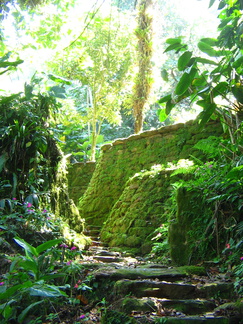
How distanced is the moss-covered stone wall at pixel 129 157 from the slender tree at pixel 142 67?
270 cm

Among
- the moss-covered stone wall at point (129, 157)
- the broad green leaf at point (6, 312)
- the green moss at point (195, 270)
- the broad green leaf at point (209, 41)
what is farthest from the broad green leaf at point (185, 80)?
the moss-covered stone wall at point (129, 157)

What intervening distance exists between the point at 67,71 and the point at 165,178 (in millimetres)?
4791

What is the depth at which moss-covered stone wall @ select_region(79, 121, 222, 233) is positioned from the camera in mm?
5668

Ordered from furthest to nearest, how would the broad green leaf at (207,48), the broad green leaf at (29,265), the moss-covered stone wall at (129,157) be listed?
the moss-covered stone wall at (129,157) < the broad green leaf at (207,48) < the broad green leaf at (29,265)

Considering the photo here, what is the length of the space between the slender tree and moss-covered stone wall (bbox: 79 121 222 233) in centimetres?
270

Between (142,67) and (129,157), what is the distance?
394cm

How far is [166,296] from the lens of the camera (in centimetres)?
241

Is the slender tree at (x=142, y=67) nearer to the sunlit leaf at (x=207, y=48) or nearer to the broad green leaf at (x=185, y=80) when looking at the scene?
the sunlit leaf at (x=207, y=48)

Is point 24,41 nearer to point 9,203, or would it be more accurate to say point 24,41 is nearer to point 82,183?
point 82,183

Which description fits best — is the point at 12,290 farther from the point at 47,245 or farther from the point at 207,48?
the point at 207,48

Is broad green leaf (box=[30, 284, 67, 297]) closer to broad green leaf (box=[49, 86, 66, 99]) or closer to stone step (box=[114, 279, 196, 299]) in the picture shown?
stone step (box=[114, 279, 196, 299])

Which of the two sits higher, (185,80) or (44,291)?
(185,80)

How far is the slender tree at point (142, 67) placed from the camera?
954 cm

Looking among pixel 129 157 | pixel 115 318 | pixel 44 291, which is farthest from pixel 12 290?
pixel 129 157
